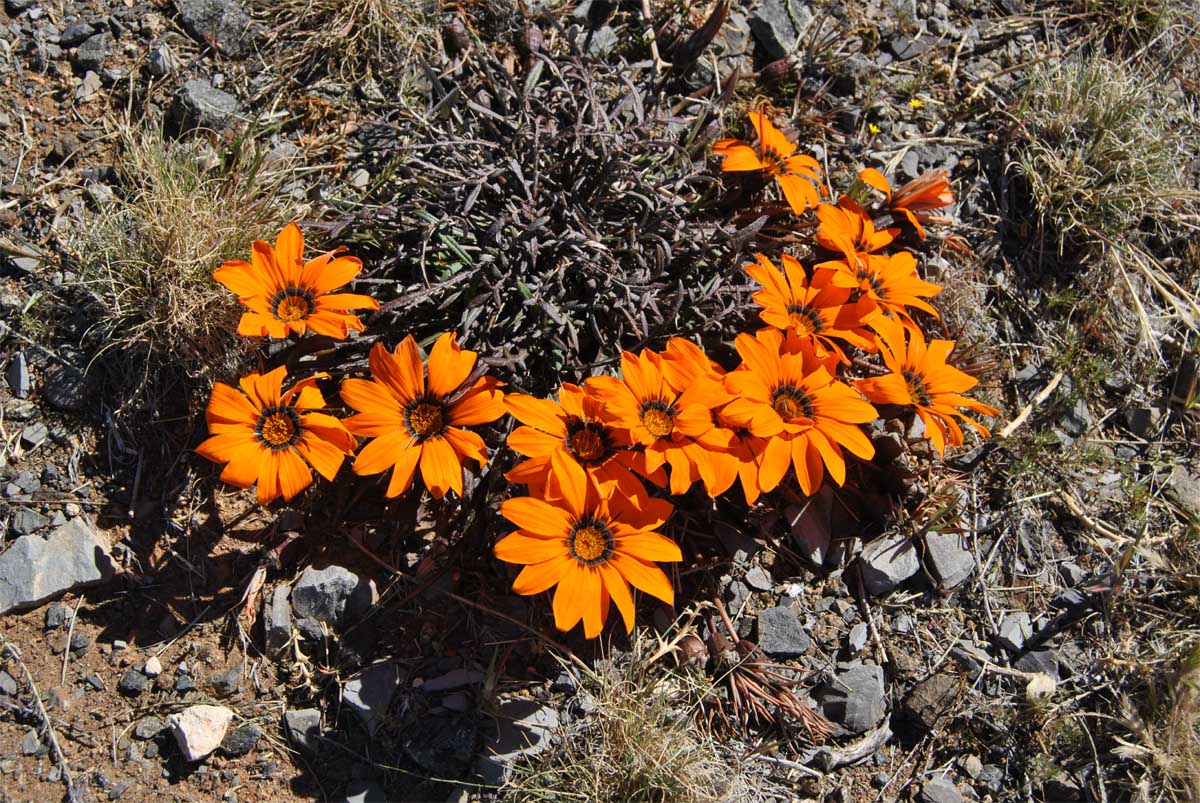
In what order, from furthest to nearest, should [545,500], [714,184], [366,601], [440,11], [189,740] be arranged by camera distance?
1. [440,11]
2. [714,184]
3. [366,601]
4. [189,740]
5. [545,500]

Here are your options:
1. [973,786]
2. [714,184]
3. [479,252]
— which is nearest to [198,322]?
[479,252]

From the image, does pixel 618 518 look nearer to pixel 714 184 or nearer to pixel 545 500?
pixel 545 500

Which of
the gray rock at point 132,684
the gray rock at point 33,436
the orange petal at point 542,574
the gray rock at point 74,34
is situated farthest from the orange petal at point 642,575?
the gray rock at point 74,34

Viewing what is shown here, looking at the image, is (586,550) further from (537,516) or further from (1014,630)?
(1014,630)

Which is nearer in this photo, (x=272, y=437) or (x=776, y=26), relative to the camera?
(x=272, y=437)

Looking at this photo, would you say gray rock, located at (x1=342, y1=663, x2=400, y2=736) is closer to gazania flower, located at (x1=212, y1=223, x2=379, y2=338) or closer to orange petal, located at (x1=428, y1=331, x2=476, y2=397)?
orange petal, located at (x1=428, y1=331, x2=476, y2=397)

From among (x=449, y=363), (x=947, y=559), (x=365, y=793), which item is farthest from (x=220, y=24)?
(x=947, y=559)

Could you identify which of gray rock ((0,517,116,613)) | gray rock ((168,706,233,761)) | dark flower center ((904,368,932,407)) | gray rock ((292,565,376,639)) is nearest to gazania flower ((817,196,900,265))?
dark flower center ((904,368,932,407))
